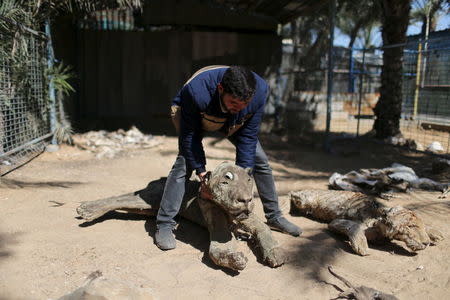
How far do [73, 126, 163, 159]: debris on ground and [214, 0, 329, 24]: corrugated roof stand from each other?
379 cm

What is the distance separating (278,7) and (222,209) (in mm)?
7378

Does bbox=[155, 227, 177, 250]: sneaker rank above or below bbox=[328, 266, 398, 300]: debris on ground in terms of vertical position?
above

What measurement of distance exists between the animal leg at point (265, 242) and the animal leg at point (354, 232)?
2.03 ft

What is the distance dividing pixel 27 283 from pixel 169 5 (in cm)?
794

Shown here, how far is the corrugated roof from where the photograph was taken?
8.74 m

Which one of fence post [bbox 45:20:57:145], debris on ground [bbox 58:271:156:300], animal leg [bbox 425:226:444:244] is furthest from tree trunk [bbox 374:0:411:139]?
debris on ground [bbox 58:271:156:300]

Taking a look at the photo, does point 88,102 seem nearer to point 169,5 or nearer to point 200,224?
point 169,5

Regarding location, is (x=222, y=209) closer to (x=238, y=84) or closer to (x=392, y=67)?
(x=238, y=84)

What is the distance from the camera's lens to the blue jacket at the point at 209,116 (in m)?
2.89

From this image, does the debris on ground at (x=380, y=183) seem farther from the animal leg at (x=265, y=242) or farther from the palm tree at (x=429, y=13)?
the palm tree at (x=429, y=13)

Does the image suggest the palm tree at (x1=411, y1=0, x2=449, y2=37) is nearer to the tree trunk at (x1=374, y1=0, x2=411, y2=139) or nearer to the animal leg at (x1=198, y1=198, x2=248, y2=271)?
the tree trunk at (x1=374, y1=0, x2=411, y2=139)

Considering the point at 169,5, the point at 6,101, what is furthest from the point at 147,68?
the point at 6,101

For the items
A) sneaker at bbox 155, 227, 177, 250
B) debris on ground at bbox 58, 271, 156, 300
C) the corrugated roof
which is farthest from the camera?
the corrugated roof

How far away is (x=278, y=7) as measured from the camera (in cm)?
921
